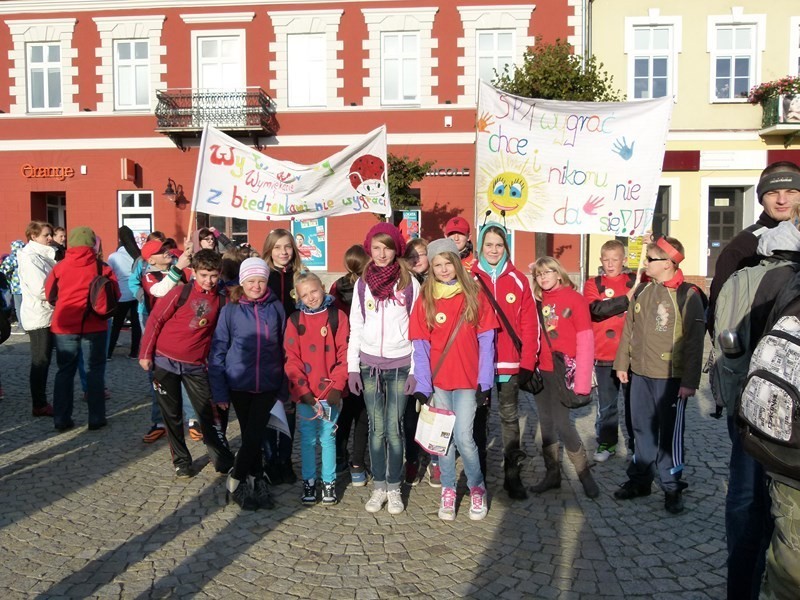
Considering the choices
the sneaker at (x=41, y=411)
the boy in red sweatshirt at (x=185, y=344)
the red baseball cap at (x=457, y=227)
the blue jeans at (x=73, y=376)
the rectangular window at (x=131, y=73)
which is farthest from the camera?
the rectangular window at (x=131, y=73)

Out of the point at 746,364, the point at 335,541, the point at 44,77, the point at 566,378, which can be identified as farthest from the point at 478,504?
the point at 44,77

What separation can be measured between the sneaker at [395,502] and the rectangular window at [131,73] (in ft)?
57.9

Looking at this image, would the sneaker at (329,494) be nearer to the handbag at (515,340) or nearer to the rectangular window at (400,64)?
the handbag at (515,340)

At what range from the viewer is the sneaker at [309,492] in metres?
4.46

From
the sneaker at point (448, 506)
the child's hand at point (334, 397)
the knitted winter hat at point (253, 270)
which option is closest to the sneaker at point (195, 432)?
the child's hand at point (334, 397)

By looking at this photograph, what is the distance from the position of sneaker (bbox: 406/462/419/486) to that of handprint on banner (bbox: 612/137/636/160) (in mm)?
3380

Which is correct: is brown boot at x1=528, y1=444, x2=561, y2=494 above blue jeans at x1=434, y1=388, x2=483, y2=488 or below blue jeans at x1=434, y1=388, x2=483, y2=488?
below

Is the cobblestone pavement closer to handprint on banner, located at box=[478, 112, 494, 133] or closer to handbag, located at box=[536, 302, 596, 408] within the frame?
handbag, located at box=[536, 302, 596, 408]

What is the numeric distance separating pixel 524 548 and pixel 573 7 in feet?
56.4

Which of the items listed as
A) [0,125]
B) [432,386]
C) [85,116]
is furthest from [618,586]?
[0,125]

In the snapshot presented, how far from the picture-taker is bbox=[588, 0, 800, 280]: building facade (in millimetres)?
17500

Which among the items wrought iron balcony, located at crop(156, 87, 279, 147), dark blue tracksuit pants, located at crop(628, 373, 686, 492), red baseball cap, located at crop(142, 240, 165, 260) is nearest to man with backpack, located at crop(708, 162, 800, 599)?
dark blue tracksuit pants, located at crop(628, 373, 686, 492)

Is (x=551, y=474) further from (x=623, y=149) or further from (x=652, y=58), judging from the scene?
(x=652, y=58)

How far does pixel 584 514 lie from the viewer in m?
4.26
